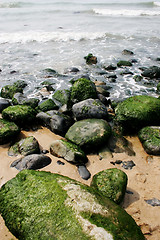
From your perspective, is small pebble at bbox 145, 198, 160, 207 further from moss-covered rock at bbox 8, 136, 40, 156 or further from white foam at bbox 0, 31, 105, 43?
white foam at bbox 0, 31, 105, 43

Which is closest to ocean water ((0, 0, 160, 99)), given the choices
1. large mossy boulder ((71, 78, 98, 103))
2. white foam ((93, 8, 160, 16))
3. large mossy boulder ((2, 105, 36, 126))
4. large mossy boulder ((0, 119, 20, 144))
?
white foam ((93, 8, 160, 16))

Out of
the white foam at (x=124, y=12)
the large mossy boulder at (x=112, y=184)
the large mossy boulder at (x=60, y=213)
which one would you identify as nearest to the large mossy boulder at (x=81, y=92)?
the large mossy boulder at (x=112, y=184)

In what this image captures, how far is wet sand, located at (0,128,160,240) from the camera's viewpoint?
2891 millimetres

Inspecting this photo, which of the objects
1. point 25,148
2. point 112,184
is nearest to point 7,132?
point 25,148

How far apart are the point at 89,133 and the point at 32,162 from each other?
140cm

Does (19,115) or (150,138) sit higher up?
(19,115)

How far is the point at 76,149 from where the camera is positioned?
3.96 meters

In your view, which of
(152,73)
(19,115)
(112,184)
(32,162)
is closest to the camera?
(112,184)

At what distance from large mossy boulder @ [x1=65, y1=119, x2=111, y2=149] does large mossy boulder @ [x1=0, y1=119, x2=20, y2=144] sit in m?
1.24

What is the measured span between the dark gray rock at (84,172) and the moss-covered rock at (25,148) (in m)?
1.03

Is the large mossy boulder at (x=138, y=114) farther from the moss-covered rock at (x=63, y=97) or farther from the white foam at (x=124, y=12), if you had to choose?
the white foam at (x=124, y=12)

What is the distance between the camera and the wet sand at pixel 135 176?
289 cm

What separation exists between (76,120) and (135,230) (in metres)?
3.26

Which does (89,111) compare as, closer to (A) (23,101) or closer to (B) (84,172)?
(B) (84,172)
